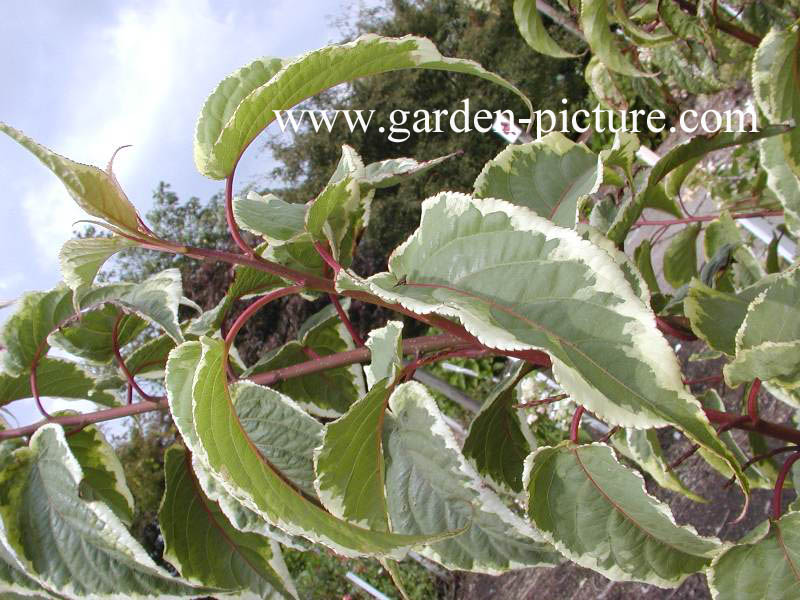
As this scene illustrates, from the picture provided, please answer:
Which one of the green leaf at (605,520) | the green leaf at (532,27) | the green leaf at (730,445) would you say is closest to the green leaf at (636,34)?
the green leaf at (532,27)

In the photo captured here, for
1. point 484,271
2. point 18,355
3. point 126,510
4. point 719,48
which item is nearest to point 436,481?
point 484,271

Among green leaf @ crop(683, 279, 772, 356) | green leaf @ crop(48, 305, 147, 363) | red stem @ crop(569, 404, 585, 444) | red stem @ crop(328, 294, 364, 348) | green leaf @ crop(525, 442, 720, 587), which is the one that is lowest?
green leaf @ crop(525, 442, 720, 587)

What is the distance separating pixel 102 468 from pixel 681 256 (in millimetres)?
1062

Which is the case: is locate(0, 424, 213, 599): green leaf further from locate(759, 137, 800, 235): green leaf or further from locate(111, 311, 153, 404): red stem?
locate(759, 137, 800, 235): green leaf

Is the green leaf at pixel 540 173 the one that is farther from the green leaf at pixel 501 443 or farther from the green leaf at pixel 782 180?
the green leaf at pixel 782 180

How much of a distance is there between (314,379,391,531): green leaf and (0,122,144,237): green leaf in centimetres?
23

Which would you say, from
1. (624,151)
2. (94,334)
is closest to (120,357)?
(94,334)

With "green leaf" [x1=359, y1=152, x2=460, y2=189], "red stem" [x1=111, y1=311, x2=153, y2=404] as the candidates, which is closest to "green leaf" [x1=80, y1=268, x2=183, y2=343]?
"red stem" [x1=111, y1=311, x2=153, y2=404]

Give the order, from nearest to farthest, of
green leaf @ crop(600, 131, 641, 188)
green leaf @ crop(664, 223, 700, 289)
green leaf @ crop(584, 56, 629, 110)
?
green leaf @ crop(600, 131, 641, 188) < green leaf @ crop(664, 223, 700, 289) < green leaf @ crop(584, 56, 629, 110)

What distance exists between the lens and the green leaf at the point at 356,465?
57 centimetres

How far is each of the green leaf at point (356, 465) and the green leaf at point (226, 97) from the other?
264 mm

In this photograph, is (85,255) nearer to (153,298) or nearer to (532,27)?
(153,298)

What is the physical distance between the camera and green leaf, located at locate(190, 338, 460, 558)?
510mm

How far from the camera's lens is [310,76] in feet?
1.77
